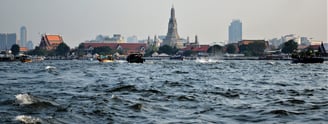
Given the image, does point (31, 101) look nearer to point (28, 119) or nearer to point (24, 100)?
point (24, 100)

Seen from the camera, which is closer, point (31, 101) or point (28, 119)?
point (28, 119)

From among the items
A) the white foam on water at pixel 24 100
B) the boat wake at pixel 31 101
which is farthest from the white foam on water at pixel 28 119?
the white foam on water at pixel 24 100

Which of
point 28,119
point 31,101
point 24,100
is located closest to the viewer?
point 28,119

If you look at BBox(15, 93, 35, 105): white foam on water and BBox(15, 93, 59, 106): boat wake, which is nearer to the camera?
BBox(15, 93, 59, 106): boat wake

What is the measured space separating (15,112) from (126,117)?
4.34 m

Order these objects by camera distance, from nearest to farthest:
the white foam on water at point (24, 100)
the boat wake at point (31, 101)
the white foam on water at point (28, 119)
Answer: the white foam on water at point (28, 119)
the boat wake at point (31, 101)
the white foam on water at point (24, 100)

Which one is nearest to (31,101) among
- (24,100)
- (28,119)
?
(24,100)

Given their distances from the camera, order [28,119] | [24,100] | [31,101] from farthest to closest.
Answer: [24,100], [31,101], [28,119]

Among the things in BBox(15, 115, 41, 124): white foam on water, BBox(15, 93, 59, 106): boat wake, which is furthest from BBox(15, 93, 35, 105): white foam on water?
BBox(15, 115, 41, 124): white foam on water

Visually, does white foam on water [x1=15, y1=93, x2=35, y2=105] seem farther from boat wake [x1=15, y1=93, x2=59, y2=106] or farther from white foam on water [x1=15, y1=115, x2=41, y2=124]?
white foam on water [x1=15, y1=115, x2=41, y2=124]

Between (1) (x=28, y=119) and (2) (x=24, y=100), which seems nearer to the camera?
(1) (x=28, y=119)

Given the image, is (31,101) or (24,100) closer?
(31,101)

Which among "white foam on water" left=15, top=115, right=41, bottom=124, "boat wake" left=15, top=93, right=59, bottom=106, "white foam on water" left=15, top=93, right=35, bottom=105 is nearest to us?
"white foam on water" left=15, top=115, right=41, bottom=124

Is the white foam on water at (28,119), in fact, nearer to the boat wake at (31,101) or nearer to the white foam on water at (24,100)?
the boat wake at (31,101)
